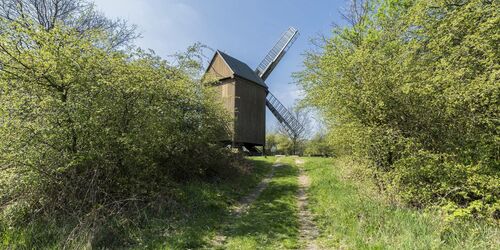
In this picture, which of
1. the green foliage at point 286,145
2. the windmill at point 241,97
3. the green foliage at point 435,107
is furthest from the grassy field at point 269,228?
the green foliage at point 286,145

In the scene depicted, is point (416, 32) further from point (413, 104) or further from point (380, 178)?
point (380, 178)

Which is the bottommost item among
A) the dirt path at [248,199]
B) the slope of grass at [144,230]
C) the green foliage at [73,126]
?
the slope of grass at [144,230]

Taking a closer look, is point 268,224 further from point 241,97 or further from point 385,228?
point 241,97

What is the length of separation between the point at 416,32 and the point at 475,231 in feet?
18.3

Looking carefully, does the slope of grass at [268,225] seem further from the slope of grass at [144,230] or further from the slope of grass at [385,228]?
the slope of grass at [385,228]

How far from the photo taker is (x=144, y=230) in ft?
22.1

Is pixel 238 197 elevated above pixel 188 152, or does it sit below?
below

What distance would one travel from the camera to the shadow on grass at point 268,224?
6.24 meters

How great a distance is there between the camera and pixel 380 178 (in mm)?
7672

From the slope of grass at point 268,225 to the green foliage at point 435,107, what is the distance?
267 centimetres

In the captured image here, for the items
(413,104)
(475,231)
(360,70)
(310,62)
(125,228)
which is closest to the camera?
(475,231)

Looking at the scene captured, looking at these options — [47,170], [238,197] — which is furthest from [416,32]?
[47,170]

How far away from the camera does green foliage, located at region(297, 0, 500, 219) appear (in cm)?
620

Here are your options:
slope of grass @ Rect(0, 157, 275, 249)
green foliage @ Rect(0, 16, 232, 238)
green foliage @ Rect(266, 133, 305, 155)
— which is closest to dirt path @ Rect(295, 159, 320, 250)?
slope of grass @ Rect(0, 157, 275, 249)
